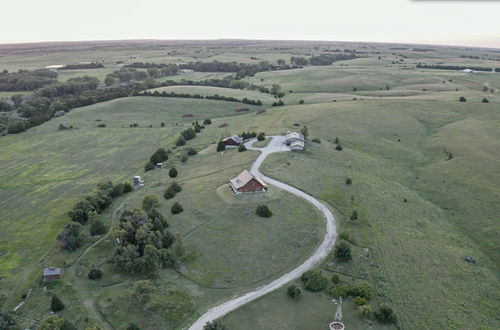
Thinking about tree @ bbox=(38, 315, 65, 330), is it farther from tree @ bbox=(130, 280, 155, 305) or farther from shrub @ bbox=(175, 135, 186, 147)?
shrub @ bbox=(175, 135, 186, 147)

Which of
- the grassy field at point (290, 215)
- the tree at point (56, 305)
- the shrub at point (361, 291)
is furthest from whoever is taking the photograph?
the shrub at point (361, 291)

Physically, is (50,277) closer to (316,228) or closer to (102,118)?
(316,228)

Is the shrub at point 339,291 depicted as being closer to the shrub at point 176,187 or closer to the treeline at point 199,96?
the shrub at point 176,187

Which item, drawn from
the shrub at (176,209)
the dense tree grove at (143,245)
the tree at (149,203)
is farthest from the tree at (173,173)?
the dense tree grove at (143,245)

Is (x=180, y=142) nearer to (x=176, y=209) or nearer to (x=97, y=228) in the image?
(x=176, y=209)

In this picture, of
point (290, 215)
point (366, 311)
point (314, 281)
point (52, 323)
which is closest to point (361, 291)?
point (366, 311)

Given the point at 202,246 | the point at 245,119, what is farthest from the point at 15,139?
the point at 202,246

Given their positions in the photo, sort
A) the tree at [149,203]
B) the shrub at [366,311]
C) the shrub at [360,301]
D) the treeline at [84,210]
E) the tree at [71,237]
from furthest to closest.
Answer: the tree at [149,203]
the treeline at [84,210]
the tree at [71,237]
the shrub at [360,301]
the shrub at [366,311]
